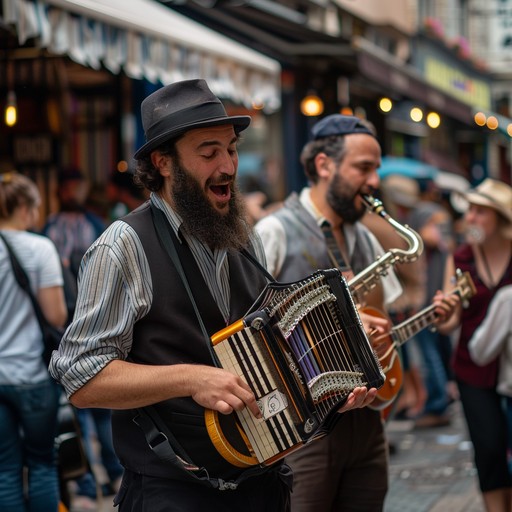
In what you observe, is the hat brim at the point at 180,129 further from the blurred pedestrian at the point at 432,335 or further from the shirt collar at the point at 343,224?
the blurred pedestrian at the point at 432,335

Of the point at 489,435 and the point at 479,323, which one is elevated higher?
the point at 479,323

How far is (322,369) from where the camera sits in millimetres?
3053

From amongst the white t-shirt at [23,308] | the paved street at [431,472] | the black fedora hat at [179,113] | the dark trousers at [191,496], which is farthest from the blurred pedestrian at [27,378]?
the black fedora hat at [179,113]

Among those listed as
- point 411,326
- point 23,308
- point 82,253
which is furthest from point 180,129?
point 82,253

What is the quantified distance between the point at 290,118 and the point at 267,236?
1078 cm

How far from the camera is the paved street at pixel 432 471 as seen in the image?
23.0 ft

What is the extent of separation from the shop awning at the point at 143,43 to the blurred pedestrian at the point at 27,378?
1.99 m

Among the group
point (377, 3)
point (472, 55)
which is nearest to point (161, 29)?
point (377, 3)

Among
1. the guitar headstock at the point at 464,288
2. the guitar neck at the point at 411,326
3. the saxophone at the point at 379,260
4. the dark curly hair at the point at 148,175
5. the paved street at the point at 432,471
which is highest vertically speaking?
the dark curly hair at the point at 148,175

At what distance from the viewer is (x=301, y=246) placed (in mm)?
4512

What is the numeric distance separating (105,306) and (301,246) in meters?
1.66

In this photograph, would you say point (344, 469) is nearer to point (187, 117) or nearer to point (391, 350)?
point (391, 350)

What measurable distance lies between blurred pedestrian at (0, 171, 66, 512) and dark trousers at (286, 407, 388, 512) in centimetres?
150

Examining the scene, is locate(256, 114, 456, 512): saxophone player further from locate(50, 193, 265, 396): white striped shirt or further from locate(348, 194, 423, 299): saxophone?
locate(50, 193, 265, 396): white striped shirt
